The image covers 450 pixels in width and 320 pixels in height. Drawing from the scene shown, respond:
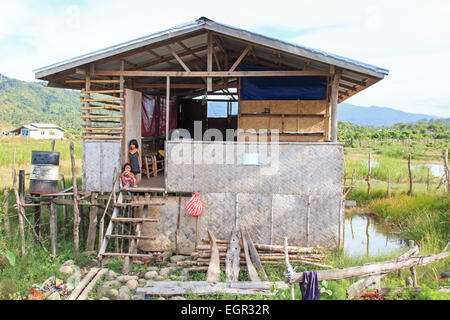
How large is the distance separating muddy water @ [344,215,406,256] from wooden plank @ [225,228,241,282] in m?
3.90

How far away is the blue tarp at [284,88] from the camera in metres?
9.90

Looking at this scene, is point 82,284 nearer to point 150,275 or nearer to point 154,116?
point 150,275

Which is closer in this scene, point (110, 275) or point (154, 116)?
point (110, 275)

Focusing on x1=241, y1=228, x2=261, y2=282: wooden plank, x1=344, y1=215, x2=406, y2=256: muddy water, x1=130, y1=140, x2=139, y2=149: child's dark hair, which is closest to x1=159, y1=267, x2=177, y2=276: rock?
x1=241, y1=228, x2=261, y2=282: wooden plank

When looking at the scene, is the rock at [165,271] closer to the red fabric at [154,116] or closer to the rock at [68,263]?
the rock at [68,263]

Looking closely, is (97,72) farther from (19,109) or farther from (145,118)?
(19,109)

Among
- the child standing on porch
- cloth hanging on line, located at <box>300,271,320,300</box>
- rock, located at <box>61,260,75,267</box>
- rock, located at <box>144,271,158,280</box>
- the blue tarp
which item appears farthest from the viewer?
the blue tarp

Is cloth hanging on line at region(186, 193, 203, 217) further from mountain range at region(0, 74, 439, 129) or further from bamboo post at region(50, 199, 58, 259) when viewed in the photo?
mountain range at region(0, 74, 439, 129)

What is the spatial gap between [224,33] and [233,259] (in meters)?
4.98

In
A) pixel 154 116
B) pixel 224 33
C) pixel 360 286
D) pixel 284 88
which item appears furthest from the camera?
pixel 154 116

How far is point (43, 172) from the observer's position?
343 inches

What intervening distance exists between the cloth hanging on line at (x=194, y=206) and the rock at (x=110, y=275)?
2104 millimetres

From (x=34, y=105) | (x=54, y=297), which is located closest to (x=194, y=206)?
(x=54, y=297)

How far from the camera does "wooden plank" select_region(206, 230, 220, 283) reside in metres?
6.69
